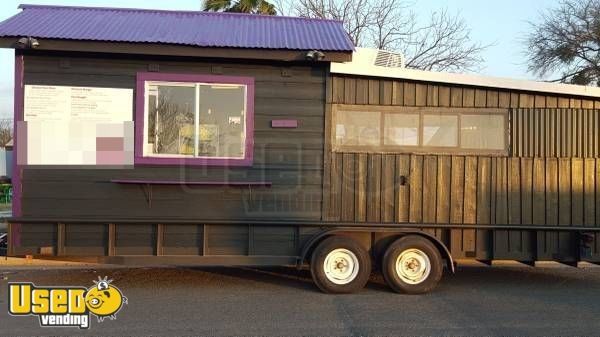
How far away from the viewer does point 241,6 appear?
15.8 metres

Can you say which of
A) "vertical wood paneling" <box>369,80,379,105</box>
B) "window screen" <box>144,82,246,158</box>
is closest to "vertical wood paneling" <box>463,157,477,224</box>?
"vertical wood paneling" <box>369,80,379,105</box>

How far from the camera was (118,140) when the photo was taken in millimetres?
7547

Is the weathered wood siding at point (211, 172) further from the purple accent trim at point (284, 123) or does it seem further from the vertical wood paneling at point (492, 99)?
the vertical wood paneling at point (492, 99)

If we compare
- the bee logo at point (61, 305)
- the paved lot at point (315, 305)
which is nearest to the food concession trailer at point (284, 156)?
the paved lot at point (315, 305)

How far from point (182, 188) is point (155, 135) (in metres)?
0.81

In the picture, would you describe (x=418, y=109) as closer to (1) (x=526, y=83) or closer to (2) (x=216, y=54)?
(1) (x=526, y=83)

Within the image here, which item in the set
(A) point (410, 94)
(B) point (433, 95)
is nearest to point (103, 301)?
(A) point (410, 94)

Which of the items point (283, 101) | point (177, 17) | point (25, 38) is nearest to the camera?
point (25, 38)

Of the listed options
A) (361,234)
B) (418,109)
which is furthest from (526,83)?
(361,234)

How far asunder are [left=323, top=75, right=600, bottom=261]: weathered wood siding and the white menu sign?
2.82m

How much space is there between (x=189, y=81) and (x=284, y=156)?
5.37ft

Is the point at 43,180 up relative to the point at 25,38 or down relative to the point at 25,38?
down

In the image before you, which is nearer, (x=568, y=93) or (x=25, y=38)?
(x=25, y=38)

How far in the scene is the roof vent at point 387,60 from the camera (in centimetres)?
801
